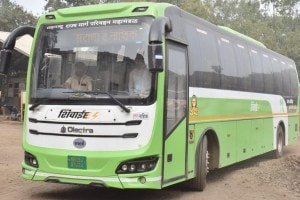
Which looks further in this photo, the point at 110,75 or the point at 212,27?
the point at 212,27

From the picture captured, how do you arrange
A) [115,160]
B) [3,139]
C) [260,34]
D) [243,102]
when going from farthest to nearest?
[260,34], [3,139], [243,102], [115,160]

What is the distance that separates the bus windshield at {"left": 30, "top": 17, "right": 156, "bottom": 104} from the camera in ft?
25.4

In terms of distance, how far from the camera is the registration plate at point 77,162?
772 centimetres

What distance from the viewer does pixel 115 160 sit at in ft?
24.7

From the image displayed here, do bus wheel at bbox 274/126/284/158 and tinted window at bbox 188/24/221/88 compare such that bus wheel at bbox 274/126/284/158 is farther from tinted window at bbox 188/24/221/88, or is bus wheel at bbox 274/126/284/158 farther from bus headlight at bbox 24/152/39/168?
bus headlight at bbox 24/152/39/168

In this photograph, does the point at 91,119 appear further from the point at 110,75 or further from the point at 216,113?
the point at 216,113

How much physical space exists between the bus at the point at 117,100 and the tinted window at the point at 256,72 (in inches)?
139

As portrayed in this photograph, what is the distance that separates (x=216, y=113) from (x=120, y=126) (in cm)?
310

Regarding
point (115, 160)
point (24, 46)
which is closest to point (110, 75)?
point (115, 160)

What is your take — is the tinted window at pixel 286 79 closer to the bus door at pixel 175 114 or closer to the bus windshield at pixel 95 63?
the bus door at pixel 175 114

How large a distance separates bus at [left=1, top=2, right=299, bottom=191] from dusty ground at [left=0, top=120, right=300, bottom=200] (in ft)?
1.64

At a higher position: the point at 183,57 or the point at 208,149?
the point at 183,57

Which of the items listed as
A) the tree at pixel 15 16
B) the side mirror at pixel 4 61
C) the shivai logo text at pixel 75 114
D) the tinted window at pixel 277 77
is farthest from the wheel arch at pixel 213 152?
the tree at pixel 15 16

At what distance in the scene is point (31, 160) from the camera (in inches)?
326
